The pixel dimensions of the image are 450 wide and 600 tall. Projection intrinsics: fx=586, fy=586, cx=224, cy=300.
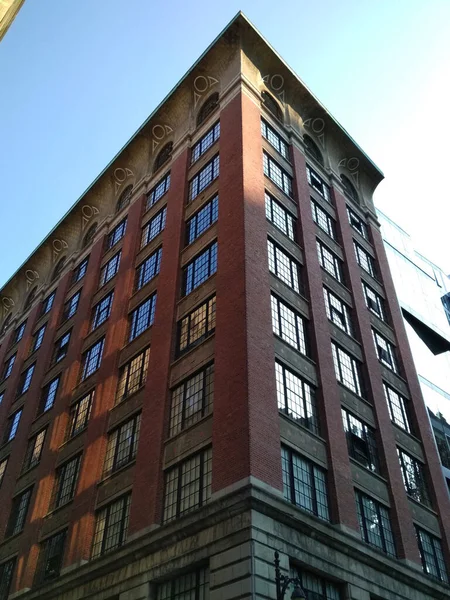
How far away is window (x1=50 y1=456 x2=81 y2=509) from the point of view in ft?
93.5

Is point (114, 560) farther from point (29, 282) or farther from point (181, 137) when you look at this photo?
point (29, 282)

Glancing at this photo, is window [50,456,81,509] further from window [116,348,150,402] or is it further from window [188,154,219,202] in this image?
window [188,154,219,202]

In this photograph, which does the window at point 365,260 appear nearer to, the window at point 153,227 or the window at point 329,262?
the window at point 329,262

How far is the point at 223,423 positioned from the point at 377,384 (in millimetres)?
11777

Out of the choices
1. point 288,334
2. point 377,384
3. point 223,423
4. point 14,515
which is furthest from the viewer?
point 14,515

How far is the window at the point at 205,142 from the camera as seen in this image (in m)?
34.4

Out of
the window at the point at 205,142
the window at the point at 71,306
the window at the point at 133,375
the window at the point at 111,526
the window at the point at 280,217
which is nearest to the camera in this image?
the window at the point at 111,526

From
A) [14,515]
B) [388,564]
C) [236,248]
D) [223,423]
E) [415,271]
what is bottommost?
[388,564]

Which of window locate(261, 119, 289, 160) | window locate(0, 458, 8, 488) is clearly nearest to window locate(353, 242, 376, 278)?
window locate(261, 119, 289, 160)

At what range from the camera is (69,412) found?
107ft

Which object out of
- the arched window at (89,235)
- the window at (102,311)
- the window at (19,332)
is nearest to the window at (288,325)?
the window at (102,311)

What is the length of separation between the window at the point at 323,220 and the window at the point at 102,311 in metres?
13.2

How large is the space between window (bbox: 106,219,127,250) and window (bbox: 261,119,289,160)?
38.8 ft

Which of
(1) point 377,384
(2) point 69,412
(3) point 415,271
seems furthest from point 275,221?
(3) point 415,271
